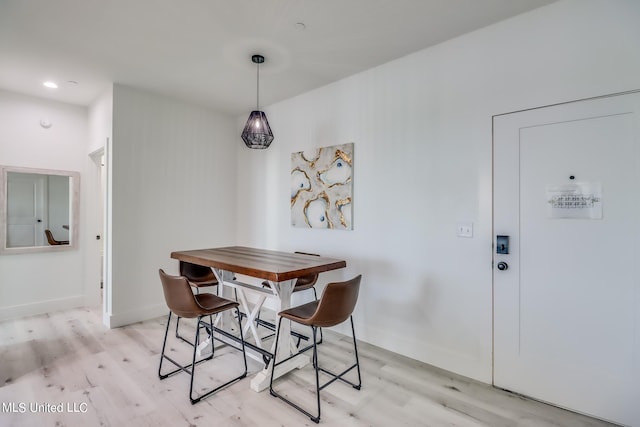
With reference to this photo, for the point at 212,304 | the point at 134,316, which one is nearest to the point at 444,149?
the point at 212,304

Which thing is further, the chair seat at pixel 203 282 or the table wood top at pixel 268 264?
the chair seat at pixel 203 282

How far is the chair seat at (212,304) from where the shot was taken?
2.27 m

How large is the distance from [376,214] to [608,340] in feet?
6.06

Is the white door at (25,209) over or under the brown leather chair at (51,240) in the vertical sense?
over

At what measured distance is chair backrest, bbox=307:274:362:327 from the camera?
2029 mm

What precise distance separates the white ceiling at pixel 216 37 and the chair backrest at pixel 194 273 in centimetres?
200

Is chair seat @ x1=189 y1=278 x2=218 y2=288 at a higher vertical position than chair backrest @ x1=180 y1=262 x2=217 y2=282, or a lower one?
lower


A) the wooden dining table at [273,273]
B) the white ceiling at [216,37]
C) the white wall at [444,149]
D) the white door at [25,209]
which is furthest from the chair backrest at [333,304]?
the white door at [25,209]

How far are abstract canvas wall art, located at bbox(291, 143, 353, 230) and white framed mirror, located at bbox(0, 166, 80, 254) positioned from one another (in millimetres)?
3001

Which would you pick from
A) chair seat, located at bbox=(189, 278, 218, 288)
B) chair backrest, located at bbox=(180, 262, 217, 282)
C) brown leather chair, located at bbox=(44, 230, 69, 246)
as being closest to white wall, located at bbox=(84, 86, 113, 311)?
brown leather chair, located at bbox=(44, 230, 69, 246)

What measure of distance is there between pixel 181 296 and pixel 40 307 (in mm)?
3162

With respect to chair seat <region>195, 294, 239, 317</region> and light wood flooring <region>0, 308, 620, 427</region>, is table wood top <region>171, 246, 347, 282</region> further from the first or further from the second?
light wood flooring <region>0, 308, 620, 427</region>

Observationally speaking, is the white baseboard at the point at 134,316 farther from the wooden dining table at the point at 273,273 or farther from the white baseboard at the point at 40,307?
the wooden dining table at the point at 273,273

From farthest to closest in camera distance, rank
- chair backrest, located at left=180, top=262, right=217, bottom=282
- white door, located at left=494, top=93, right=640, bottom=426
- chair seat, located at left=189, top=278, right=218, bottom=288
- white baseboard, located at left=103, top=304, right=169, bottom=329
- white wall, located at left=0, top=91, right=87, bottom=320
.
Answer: white wall, located at left=0, top=91, right=87, bottom=320 → white baseboard, located at left=103, top=304, right=169, bottom=329 → chair backrest, located at left=180, top=262, right=217, bottom=282 → chair seat, located at left=189, top=278, right=218, bottom=288 → white door, located at left=494, top=93, right=640, bottom=426
